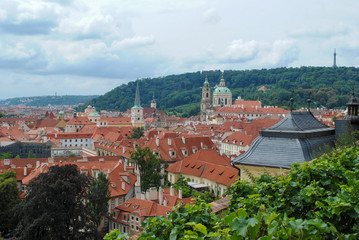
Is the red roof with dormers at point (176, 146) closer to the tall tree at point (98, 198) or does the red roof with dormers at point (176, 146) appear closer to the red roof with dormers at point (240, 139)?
the red roof with dormers at point (240, 139)

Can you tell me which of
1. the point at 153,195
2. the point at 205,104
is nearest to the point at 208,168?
the point at 153,195

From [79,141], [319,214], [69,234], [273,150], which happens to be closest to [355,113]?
[273,150]

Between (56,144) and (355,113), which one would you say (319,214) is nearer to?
(355,113)

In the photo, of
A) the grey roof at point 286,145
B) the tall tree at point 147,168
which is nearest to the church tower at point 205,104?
the tall tree at point 147,168

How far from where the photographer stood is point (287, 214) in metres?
6.84

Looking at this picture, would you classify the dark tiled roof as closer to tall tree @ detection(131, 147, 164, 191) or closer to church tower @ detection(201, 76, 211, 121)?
tall tree @ detection(131, 147, 164, 191)

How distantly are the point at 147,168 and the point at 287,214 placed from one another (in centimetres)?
3463

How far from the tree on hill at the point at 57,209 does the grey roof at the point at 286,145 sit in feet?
50.6

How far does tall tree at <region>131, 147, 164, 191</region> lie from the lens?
128ft

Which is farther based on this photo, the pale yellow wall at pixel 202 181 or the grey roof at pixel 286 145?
the pale yellow wall at pixel 202 181

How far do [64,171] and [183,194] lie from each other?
12.1 meters

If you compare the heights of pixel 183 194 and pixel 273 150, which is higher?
pixel 273 150

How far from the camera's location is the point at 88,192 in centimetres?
2964

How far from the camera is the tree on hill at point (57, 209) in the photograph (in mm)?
25359
